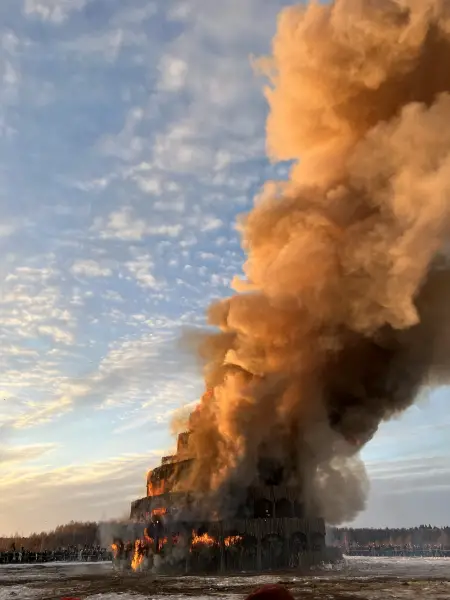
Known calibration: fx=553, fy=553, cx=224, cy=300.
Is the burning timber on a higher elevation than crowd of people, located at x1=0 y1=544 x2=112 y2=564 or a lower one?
higher

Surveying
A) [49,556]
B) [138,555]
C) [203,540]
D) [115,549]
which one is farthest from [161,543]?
[49,556]

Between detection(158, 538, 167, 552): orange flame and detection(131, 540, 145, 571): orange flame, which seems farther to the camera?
detection(131, 540, 145, 571): orange flame

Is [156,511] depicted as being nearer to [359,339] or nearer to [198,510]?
[198,510]

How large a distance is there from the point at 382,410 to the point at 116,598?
43312 millimetres

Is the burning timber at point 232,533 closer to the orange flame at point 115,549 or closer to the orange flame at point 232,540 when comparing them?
the orange flame at point 232,540

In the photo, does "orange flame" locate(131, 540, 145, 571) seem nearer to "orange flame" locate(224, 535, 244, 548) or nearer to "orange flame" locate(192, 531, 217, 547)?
"orange flame" locate(192, 531, 217, 547)

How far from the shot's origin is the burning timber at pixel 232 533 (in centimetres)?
5856

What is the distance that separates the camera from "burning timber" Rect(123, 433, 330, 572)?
58.6 m

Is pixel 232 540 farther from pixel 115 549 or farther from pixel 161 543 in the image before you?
pixel 115 549

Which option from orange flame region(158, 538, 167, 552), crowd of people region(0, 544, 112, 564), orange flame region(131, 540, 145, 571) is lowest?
crowd of people region(0, 544, 112, 564)

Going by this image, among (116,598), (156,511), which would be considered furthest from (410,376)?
(116,598)

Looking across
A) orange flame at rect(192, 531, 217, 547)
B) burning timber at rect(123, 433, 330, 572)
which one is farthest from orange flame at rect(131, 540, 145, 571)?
orange flame at rect(192, 531, 217, 547)

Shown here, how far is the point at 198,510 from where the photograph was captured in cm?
6062

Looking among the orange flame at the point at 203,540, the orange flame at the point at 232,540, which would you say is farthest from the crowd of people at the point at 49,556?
the orange flame at the point at 232,540
